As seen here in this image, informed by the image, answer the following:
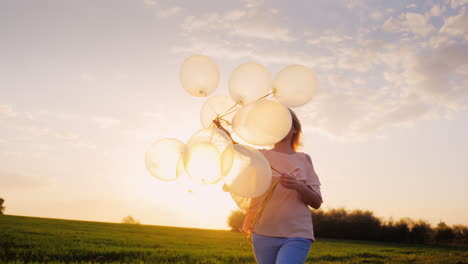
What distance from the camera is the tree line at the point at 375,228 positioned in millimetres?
37562

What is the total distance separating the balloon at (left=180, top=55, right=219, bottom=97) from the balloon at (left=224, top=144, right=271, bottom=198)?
1.00 m

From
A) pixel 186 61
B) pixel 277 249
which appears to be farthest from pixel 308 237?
pixel 186 61

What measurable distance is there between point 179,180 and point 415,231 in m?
41.8

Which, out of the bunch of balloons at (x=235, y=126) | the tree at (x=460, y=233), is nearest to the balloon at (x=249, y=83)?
the bunch of balloons at (x=235, y=126)

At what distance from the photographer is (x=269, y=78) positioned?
12.7 feet

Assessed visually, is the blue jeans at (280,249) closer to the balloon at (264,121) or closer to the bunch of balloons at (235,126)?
the bunch of balloons at (235,126)

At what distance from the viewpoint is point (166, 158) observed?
3.31 m

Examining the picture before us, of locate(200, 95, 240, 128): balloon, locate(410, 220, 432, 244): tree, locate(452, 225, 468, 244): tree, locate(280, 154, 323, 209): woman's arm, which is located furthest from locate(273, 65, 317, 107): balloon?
locate(410, 220, 432, 244): tree

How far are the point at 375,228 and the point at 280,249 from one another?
138 ft

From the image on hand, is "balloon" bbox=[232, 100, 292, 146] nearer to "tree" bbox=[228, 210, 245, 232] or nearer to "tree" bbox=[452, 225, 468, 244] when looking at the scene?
"tree" bbox=[452, 225, 468, 244]

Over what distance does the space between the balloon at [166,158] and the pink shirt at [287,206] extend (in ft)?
2.67

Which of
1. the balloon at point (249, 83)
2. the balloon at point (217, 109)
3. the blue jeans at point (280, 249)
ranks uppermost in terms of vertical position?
the balloon at point (249, 83)

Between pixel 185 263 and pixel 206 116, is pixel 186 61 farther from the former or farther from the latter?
pixel 185 263

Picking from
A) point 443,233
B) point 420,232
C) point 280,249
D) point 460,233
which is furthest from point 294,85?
point 420,232
